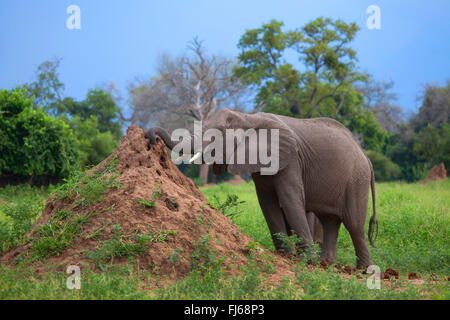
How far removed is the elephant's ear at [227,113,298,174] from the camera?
7.09 meters

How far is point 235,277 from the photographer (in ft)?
16.7

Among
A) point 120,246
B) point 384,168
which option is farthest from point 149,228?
point 384,168

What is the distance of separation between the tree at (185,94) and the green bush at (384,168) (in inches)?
437

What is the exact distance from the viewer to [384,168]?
34875 mm

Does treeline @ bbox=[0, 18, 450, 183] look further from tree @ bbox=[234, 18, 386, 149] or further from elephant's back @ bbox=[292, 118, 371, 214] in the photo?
elephant's back @ bbox=[292, 118, 371, 214]

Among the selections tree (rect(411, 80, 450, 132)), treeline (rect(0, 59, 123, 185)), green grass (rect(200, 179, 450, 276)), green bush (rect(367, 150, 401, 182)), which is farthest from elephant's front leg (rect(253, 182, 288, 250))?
tree (rect(411, 80, 450, 132))

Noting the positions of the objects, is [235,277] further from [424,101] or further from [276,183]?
[424,101]

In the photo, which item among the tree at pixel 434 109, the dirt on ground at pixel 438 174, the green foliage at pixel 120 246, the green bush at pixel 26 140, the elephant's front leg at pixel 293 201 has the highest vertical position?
the tree at pixel 434 109

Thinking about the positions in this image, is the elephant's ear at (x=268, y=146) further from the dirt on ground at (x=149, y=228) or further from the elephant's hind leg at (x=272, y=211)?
the dirt on ground at (x=149, y=228)

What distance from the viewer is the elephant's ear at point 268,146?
23.2 feet

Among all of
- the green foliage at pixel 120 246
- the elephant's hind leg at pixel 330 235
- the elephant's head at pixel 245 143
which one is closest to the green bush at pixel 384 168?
the elephant's hind leg at pixel 330 235

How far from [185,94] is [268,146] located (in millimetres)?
28510
